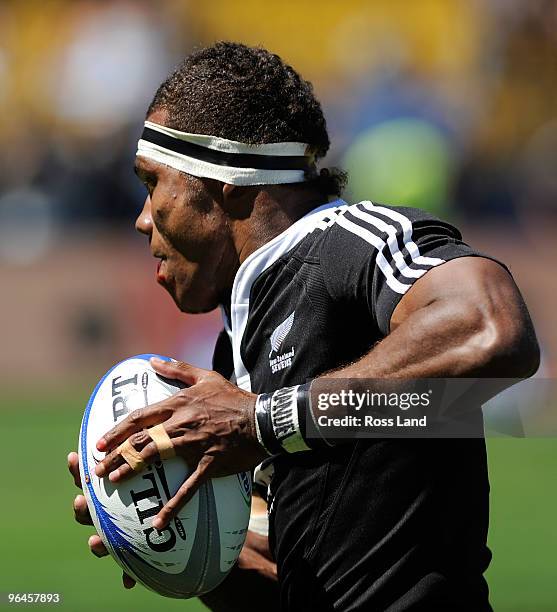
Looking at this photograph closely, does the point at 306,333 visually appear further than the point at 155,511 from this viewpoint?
Yes

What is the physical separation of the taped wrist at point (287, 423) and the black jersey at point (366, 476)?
288 mm

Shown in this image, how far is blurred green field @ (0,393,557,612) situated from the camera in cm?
693

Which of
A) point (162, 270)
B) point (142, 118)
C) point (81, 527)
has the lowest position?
point (81, 527)

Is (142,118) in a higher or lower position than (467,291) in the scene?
lower

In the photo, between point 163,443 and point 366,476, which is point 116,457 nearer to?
point 163,443

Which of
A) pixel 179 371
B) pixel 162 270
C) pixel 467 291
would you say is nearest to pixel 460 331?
pixel 467 291

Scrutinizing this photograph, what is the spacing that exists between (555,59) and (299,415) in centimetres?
1621

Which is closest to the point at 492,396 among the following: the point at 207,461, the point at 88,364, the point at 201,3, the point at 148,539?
the point at 207,461

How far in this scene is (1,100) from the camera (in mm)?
17953

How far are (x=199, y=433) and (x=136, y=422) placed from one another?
0.20m

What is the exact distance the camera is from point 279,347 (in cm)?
332

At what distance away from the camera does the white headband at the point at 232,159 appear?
348 centimetres

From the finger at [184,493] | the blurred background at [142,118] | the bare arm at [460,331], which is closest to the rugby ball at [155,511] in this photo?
the finger at [184,493]

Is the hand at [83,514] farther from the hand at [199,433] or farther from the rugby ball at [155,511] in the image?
the hand at [199,433]
